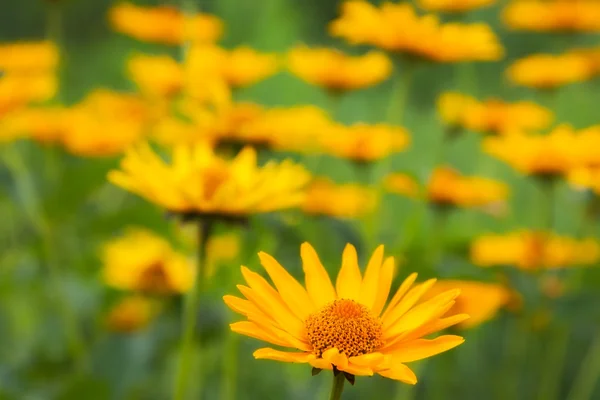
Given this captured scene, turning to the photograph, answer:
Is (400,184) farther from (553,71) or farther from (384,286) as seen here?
(384,286)

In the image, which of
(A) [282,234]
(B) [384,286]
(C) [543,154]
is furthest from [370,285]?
(C) [543,154]

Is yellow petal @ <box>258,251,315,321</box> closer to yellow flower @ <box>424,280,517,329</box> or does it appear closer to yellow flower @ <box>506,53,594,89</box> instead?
yellow flower @ <box>424,280,517,329</box>

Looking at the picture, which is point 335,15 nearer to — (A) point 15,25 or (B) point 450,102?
(A) point 15,25

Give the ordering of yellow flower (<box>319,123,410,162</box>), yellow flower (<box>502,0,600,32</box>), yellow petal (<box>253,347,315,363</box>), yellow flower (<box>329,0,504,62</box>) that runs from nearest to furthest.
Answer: yellow petal (<box>253,347,315,363</box>)
yellow flower (<box>329,0,504,62</box>)
yellow flower (<box>319,123,410,162</box>)
yellow flower (<box>502,0,600,32</box>)

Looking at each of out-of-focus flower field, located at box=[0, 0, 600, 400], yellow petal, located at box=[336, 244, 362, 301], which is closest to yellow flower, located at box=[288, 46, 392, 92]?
out-of-focus flower field, located at box=[0, 0, 600, 400]

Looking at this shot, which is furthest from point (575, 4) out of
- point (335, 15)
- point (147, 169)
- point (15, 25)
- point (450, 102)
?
point (15, 25)

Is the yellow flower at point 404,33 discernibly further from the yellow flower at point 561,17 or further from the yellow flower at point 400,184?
the yellow flower at point 561,17
